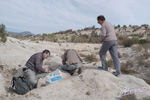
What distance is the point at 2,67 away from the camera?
→ 6.23 meters

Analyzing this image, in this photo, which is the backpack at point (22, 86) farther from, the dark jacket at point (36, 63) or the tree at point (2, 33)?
the tree at point (2, 33)

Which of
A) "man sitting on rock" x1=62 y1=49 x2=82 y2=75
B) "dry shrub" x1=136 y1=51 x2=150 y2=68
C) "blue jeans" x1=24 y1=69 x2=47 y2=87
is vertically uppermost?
"man sitting on rock" x1=62 y1=49 x2=82 y2=75

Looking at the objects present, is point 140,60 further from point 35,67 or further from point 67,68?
point 35,67

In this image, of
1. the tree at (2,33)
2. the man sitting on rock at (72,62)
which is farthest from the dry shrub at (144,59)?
the tree at (2,33)

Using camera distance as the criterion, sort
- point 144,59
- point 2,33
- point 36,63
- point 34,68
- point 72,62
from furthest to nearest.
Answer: point 2,33 → point 144,59 → point 72,62 → point 34,68 → point 36,63

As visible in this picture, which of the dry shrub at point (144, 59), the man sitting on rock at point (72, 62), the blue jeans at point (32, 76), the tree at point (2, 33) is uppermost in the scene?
the tree at point (2, 33)

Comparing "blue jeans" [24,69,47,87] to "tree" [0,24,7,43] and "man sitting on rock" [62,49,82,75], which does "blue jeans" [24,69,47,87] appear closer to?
"man sitting on rock" [62,49,82,75]

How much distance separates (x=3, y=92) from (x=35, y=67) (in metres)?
1.22

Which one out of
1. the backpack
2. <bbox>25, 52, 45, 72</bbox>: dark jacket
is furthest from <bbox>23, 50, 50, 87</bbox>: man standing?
the backpack

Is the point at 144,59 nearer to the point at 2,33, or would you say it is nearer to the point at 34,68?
the point at 34,68

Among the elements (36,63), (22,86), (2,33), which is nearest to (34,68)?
(36,63)

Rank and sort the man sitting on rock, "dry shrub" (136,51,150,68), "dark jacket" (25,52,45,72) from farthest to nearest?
"dry shrub" (136,51,150,68), the man sitting on rock, "dark jacket" (25,52,45,72)

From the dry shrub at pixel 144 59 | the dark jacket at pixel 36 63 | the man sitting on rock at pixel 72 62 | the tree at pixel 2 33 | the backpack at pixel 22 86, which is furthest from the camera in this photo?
the tree at pixel 2 33

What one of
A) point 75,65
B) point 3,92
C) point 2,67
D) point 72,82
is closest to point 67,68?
point 75,65
